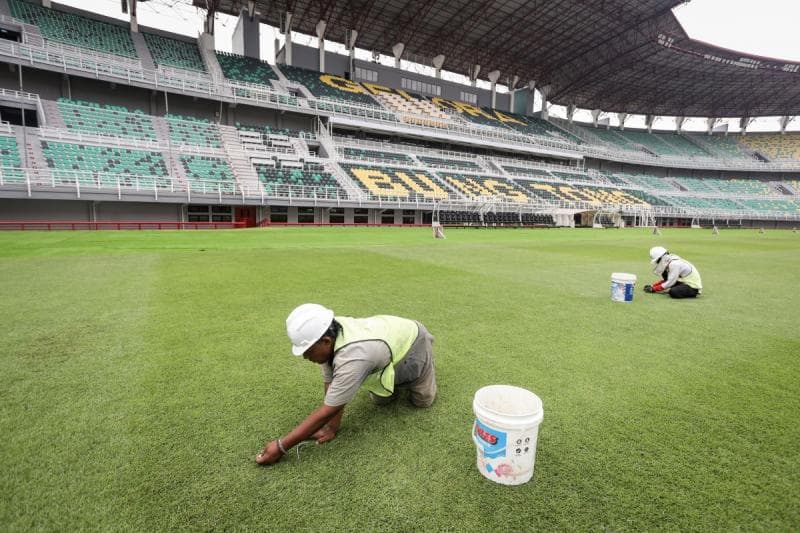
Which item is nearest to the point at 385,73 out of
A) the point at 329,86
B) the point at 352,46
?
the point at 352,46

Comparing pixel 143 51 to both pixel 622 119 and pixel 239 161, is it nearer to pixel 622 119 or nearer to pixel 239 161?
pixel 239 161

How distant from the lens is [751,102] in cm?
6191

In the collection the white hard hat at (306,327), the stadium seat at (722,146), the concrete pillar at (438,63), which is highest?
the concrete pillar at (438,63)

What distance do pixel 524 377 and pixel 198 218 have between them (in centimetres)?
2882

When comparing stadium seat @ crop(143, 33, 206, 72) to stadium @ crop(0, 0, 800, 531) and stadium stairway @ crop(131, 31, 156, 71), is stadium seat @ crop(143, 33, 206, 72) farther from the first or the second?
stadium @ crop(0, 0, 800, 531)

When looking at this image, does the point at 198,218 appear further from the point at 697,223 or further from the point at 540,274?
the point at 697,223

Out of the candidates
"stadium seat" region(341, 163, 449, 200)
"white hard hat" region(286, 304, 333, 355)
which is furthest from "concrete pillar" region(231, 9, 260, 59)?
"white hard hat" region(286, 304, 333, 355)

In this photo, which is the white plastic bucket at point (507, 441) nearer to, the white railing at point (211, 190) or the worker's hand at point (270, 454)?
the worker's hand at point (270, 454)

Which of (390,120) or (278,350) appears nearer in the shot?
(278,350)

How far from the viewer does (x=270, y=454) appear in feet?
8.00

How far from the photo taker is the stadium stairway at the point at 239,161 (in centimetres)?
2816

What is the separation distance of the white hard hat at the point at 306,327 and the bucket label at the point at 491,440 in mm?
1093

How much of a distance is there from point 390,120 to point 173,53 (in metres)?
21.0

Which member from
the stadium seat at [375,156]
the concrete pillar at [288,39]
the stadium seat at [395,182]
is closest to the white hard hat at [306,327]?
the stadium seat at [395,182]
